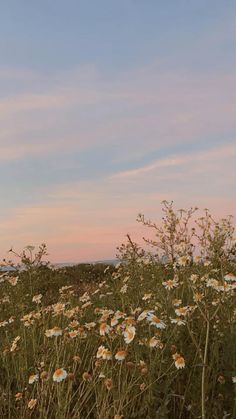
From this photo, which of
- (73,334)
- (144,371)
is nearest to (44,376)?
(73,334)

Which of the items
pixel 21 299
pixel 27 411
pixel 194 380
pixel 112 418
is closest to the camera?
pixel 112 418

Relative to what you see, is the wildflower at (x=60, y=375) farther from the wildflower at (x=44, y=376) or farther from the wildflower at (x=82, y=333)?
the wildflower at (x=82, y=333)

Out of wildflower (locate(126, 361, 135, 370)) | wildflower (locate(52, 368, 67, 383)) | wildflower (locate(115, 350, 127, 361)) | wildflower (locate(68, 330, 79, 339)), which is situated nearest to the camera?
wildflower (locate(52, 368, 67, 383))

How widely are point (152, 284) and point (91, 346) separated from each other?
67.3 inches

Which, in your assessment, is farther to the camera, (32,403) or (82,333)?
(82,333)

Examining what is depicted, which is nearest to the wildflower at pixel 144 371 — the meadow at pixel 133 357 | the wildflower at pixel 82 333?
the meadow at pixel 133 357

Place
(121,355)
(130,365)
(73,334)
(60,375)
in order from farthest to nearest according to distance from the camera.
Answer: (73,334)
(130,365)
(121,355)
(60,375)

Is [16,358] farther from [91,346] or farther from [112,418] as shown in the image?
[112,418]

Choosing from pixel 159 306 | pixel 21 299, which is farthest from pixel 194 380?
pixel 21 299

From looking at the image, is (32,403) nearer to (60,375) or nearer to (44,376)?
(44,376)

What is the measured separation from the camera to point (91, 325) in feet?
15.7

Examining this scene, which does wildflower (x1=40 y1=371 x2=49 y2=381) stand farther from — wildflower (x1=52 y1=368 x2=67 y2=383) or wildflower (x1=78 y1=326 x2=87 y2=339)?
wildflower (x1=78 y1=326 x2=87 y2=339)

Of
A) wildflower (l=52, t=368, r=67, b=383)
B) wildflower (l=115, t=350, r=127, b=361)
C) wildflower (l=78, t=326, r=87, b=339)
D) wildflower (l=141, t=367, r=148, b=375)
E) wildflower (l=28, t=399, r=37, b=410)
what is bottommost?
wildflower (l=28, t=399, r=37, b=410)

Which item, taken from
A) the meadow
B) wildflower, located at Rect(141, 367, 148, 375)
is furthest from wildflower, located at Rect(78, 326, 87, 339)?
wildflower, located at Rect(141, 367, 148, 375)
